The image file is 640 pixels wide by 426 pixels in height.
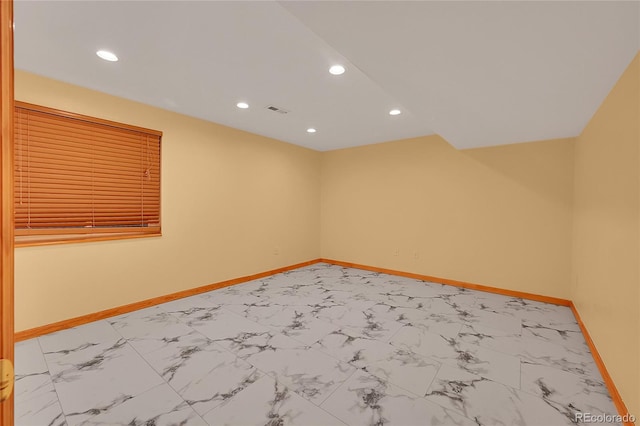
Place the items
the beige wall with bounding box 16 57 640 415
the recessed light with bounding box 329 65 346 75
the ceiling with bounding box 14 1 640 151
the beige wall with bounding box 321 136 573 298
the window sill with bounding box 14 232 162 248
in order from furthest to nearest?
the beige wall with bounding box 321 136 573 298, the window sill with bounding box 14 232 162 248, the recessed light with bounding box 329 65 346 75, the beige wall with bounding box 16 57 640 415, the ceiling with bounding box 14 1 640 151

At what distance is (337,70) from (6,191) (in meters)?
2.28

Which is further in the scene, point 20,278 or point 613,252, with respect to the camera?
point 20,278

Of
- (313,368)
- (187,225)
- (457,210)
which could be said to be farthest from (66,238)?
(457,210)

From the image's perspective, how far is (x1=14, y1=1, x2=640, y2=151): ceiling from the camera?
1.33 m

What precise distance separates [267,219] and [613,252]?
411 cm

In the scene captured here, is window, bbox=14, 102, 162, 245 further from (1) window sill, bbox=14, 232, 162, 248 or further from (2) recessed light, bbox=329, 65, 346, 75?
(2) recessed light, bbox=329, 65, 346, 75

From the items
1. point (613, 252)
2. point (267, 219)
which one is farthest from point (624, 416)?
point (267, 219)

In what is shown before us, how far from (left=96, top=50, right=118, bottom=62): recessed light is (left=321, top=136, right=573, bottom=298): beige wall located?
3942 millimetres

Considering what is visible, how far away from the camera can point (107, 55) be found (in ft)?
7.22

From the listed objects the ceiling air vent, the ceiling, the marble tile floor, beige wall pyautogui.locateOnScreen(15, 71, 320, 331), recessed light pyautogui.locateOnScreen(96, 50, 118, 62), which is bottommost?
the marble tile floor

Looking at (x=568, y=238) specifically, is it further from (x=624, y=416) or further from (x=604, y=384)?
(x=624, y=416)

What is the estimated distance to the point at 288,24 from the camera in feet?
5.77

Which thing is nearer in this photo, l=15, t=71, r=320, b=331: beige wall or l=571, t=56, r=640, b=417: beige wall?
l=571, t=56, r=640, b=417: beige wall

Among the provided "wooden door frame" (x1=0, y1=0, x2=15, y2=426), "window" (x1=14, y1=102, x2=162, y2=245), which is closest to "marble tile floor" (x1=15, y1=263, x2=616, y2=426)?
"window" (x1=14, y1=102, x2=162, y2=245)
